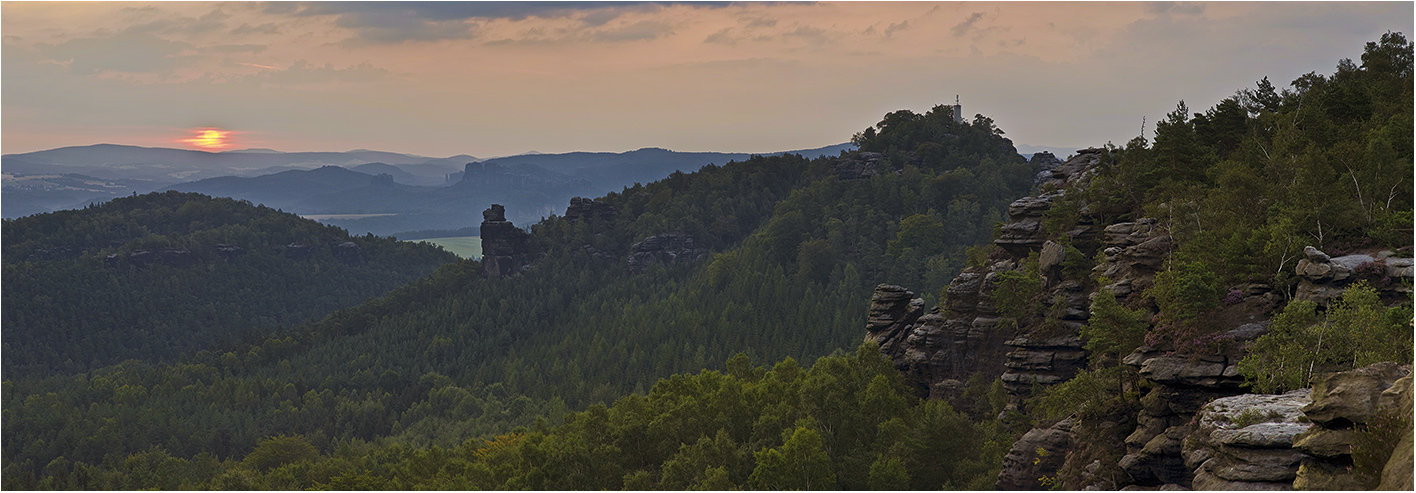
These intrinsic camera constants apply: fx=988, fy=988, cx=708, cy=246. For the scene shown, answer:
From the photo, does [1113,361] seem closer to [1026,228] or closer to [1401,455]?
[1401,455]

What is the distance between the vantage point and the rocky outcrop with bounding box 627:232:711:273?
16862 cm

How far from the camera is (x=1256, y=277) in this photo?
39000 mm

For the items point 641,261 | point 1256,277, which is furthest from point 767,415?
point 641,261

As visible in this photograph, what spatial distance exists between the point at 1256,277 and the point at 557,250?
151782 mm

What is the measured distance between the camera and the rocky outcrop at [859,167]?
155750 millimetres

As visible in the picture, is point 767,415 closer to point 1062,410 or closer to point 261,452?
point 1062,410

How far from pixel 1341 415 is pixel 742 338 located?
9998 centimetres

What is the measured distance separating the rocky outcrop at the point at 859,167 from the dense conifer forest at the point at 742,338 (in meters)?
0.92

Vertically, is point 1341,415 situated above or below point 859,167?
below

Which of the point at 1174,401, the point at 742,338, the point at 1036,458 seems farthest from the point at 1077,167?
the point at 742,338

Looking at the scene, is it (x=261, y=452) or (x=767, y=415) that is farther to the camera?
(x=261, y=452)

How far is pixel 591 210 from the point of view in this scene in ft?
603

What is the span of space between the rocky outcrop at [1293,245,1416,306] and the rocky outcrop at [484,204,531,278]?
511ft

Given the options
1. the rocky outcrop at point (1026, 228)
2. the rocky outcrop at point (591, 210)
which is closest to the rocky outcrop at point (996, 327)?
the rocky outcrop at point (1026, 228)
